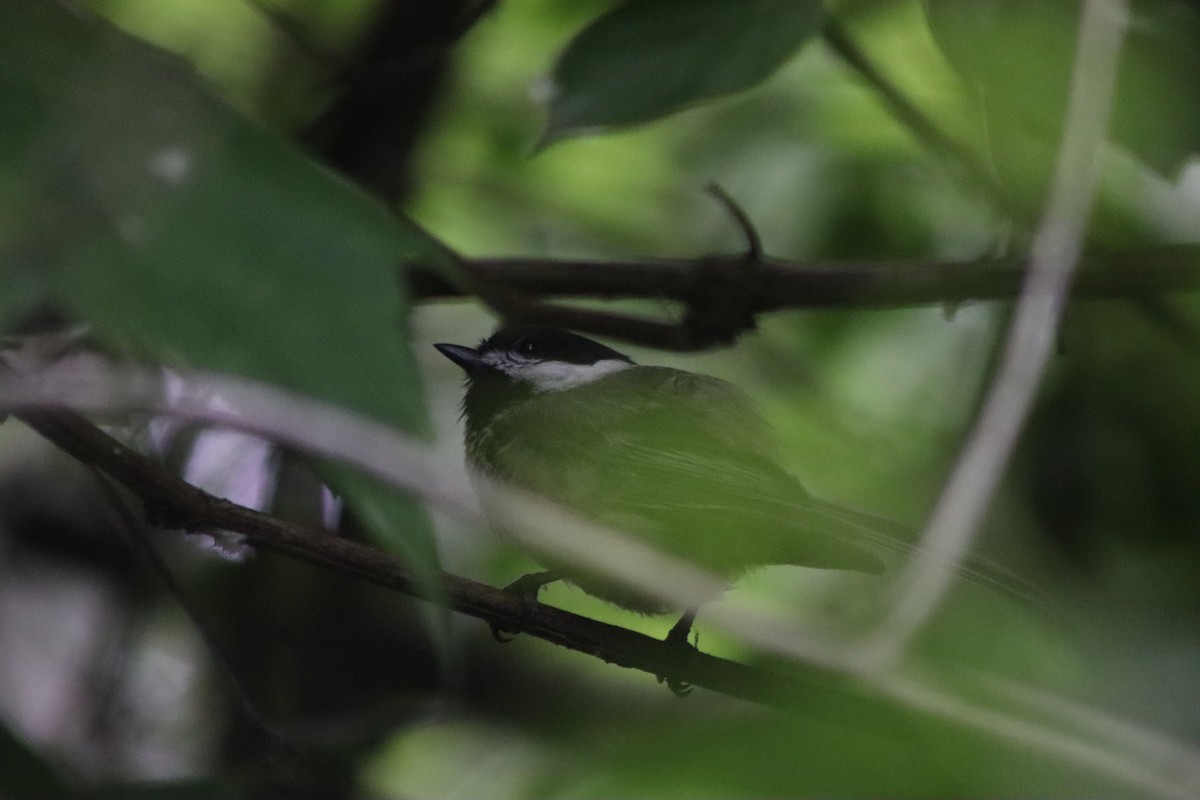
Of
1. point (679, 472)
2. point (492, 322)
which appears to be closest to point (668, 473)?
point (679, 472)

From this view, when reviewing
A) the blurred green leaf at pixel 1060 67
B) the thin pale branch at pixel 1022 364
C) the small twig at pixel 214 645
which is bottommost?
the small twig at pixel 214 645

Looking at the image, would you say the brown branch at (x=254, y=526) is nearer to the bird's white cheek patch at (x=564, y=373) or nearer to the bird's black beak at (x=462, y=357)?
the bird's white cheek patch at (x=564, y=373)

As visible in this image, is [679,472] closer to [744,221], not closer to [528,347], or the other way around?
[744,221]

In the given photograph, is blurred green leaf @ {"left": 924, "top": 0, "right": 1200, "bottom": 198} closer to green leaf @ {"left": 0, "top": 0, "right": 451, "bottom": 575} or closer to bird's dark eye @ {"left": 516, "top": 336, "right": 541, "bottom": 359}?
green leaf @ {"left": 0, "top": 0, "right": 451, "bottom": 575}

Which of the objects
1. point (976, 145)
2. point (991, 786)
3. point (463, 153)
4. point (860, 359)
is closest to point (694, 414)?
point (860, 359)

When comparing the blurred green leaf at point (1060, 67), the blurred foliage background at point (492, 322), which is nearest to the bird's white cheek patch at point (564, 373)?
the blurred foliage background at point (492, 322)

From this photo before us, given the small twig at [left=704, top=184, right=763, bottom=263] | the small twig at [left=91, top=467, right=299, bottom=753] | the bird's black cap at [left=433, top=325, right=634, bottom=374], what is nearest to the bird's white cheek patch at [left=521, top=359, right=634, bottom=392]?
the bird's black cap at [left=433, top=325, right=634, bottom=374]

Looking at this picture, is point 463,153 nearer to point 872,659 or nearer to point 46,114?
point 46,114
